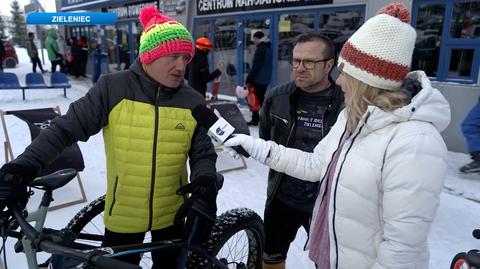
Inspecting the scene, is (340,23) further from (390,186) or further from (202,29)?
(390,186)

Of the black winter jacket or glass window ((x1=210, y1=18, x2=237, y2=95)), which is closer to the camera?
the black winter jacket

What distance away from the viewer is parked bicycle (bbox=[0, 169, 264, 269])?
134cm

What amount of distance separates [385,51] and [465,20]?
536cm

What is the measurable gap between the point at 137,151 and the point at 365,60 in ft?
3.70

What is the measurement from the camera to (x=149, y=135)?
184 cm

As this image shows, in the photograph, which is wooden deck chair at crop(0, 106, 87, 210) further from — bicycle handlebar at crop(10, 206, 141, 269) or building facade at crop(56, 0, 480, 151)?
building facade at crop(56, 0, 480, 151)

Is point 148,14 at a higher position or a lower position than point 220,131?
higher

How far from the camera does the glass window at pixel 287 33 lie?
8.15 m

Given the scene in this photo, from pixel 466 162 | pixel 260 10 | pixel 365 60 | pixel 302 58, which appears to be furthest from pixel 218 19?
pixel 365 60

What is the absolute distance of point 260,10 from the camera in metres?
8.98

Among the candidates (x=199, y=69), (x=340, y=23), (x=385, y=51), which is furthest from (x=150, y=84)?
(x=340, y=23)

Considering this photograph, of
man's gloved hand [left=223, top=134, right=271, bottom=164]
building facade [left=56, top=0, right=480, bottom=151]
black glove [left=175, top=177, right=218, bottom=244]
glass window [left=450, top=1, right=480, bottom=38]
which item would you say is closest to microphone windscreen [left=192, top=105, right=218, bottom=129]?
man's gloved hand [left=223, top=134, right=271, bottom=164]

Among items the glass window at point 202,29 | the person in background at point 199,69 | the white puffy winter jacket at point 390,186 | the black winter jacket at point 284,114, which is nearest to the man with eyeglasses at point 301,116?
the black winter jacket at point 284,114

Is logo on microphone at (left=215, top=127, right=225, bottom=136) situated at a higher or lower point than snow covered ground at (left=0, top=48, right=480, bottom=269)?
higher
